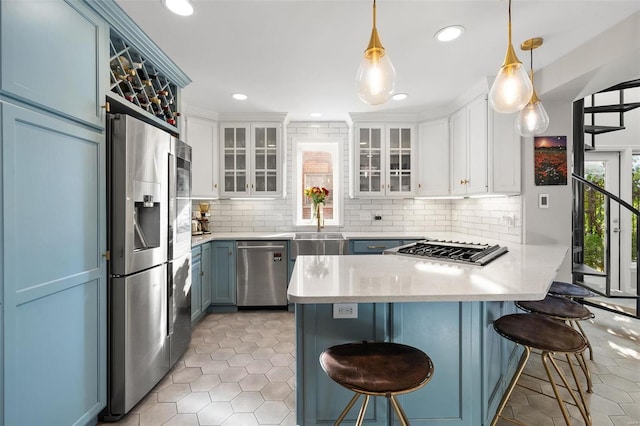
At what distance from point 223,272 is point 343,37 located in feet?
9.10

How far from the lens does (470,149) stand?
10.4 feet

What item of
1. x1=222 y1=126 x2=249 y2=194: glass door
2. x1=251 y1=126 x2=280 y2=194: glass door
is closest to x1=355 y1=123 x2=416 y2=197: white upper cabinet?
x1=251 y1=126 x2=280 y2=194: glass door

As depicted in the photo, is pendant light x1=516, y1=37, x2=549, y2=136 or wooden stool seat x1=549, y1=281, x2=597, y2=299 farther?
wooden stool seat x1=549, y1=281, x2=597, y2=299

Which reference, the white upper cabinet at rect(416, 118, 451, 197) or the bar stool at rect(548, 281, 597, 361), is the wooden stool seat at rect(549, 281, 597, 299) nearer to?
the bar stool at rect(548, 281, 597, 361)

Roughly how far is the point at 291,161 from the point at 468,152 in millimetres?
2259

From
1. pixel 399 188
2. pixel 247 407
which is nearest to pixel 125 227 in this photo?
pixel 247 407

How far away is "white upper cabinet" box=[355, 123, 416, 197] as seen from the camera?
3908 millimetres

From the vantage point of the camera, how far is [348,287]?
1.36 metres

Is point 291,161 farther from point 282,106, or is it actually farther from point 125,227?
point 125,227

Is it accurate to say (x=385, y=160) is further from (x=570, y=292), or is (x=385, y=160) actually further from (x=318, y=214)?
(x=570, y=292)

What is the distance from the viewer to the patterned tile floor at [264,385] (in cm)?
181

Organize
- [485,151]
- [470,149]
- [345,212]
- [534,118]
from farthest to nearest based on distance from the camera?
[345,212]
[470,149]
[485,151]
[534,118]

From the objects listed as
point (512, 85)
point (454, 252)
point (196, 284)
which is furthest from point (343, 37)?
point (196, 284)

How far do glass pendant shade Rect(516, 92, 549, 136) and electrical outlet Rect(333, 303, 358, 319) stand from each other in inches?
64.2
